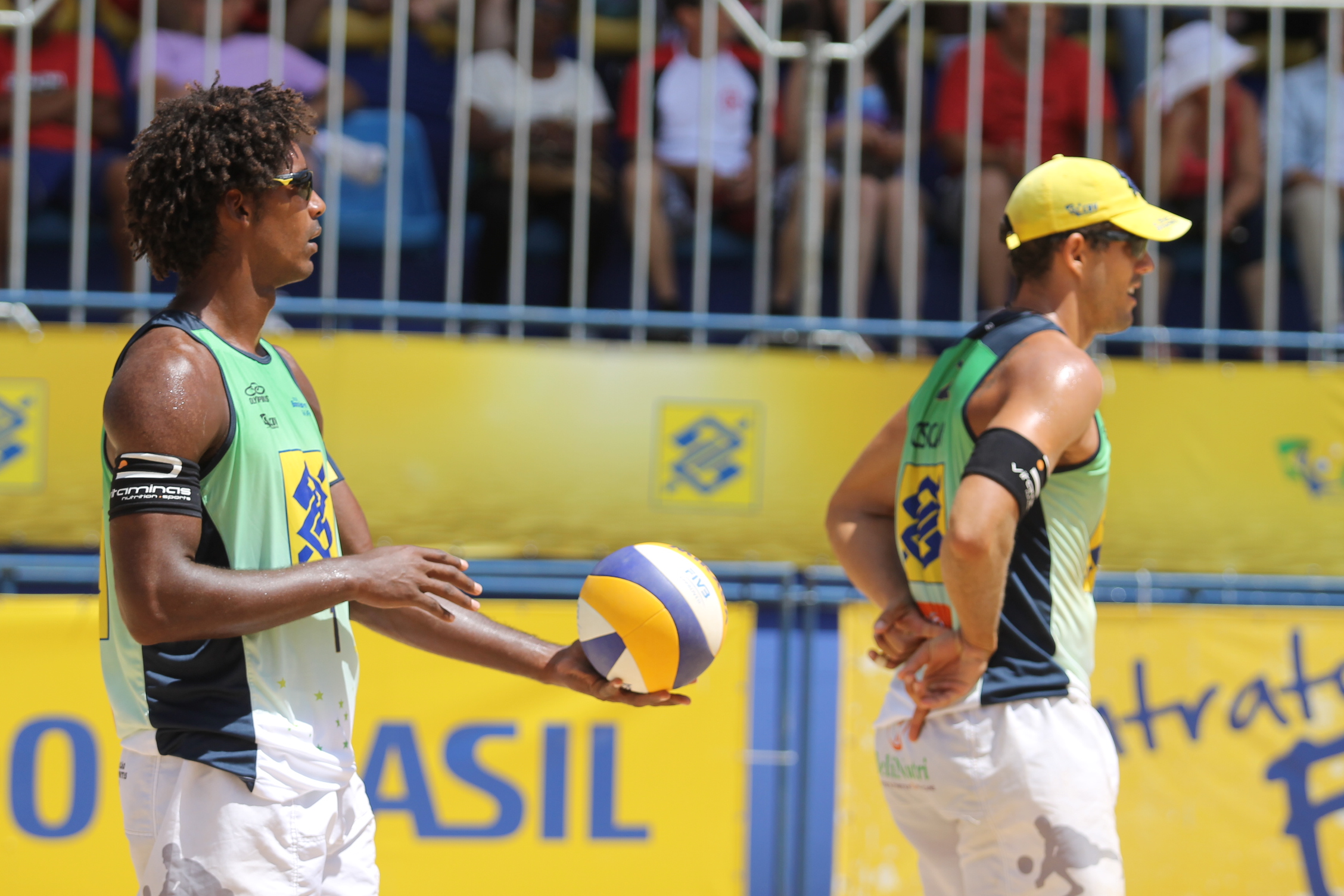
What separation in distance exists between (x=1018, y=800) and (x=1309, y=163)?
17.3 ft

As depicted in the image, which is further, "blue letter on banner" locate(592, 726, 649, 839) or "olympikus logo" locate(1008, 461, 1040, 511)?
"blue letter on banner" locate(592, 726, 649, 839)

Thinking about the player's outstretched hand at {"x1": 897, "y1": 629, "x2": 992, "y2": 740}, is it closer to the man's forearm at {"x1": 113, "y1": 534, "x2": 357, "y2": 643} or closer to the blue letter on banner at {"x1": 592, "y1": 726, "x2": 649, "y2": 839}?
the man's forearm at {"x1": 113, "y1": 534, "x2": 357, "y2": 643}

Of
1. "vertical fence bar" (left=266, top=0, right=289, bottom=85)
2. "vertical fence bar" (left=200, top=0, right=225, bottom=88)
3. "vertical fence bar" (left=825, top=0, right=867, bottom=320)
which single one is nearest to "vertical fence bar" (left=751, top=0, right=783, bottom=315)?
"vertical fence bar" (left=825, top=0, right=867, bottom=320)

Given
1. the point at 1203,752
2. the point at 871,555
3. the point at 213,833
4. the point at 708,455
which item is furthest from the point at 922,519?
the point at 1203,752

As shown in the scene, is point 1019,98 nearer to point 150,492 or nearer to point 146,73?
point 146,73

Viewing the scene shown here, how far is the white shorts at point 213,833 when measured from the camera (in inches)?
89.8

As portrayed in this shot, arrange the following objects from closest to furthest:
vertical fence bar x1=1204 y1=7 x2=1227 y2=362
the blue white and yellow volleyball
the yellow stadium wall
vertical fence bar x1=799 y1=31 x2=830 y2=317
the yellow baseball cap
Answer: the blue white and yellow volleyball → the yellow baseball cap → the yellow stadium wall → vertical fence bar x1=799 y1=31 x2=830 y2=317 → vertical fence bar x1=1204 y1=7 x2=1227 y2=362

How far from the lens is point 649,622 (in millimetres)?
2664

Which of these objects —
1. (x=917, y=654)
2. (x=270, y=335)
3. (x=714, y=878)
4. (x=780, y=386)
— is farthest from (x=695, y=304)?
(x=917, y=654)

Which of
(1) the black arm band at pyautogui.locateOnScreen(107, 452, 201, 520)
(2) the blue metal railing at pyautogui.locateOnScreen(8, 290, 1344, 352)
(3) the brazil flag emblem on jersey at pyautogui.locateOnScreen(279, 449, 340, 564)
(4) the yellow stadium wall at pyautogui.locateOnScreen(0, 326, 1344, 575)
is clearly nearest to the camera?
(1) the black arm band at pyautogui.locateOnScreen(107, 452, 201, 520)

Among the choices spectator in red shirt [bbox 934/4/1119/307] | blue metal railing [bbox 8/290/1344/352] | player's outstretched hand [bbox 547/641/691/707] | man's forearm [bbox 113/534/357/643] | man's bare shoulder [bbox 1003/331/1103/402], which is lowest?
player's outstretched hand [bbox 547/641/691/707]

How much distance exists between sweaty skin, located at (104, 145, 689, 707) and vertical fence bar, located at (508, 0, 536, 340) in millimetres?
3374

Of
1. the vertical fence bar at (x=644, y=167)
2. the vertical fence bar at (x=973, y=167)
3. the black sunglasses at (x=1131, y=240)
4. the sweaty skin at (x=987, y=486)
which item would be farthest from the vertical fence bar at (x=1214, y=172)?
the sweaty skin at (x=987, y=486)

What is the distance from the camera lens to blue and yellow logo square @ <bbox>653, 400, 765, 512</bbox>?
5387 mm
